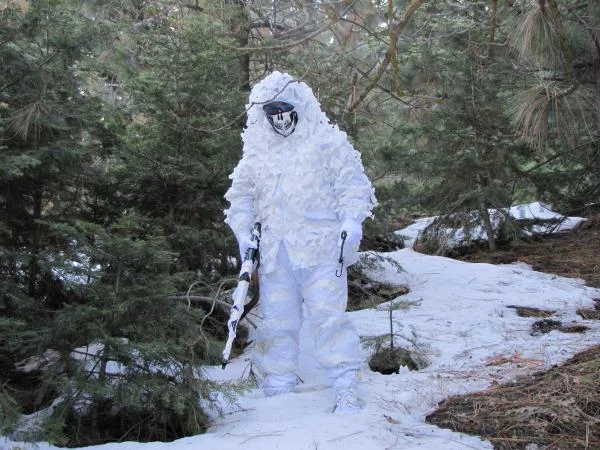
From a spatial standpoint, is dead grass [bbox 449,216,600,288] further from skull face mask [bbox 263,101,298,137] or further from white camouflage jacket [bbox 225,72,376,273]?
skull face mask [bbox 263,101,298,137]

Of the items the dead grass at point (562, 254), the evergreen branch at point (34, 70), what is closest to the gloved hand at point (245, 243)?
the evergreen branch at point (34, 70)

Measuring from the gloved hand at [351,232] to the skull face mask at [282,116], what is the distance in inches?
28.9

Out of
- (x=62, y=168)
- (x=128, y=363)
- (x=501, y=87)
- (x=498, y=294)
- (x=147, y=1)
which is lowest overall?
(x=128, y=363)

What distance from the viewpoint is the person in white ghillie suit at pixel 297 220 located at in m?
3.75

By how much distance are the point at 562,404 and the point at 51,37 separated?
3.79m

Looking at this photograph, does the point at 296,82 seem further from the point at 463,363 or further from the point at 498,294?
the point at 498,294

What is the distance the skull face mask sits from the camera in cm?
386

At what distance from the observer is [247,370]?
4504 millimetres

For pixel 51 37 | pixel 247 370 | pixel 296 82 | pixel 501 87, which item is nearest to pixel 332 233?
pixel 296 82

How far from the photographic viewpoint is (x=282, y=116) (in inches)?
152

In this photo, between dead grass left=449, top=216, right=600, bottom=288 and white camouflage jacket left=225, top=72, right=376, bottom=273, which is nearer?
white camouflage jacket left=225, top=72, right=376, bottom=273

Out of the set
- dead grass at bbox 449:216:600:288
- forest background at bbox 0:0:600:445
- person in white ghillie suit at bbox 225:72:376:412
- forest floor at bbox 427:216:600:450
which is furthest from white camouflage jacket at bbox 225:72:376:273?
dead grass at bbox 449:216:600:288

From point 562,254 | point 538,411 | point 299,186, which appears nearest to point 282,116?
point 299,186

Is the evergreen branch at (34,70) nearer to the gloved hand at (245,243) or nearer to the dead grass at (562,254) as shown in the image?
the gloved hand at (245,243)
